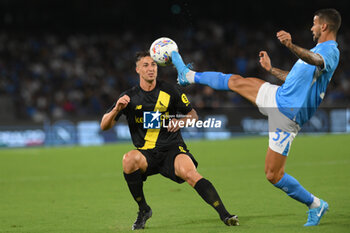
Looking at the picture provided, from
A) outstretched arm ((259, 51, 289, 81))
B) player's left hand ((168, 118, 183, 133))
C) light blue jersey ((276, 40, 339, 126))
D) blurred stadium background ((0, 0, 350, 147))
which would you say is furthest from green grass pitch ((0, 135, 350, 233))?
blurred stadium background ((0, 0, 350, 147))

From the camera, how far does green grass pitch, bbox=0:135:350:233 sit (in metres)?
6.26

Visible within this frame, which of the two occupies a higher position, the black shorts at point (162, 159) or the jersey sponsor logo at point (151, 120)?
the jersey sponsor logo at point (151, 120)

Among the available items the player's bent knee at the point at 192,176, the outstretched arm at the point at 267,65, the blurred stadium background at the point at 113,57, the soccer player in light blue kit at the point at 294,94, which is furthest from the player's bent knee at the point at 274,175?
the blurred stadium background at the point at 113,57

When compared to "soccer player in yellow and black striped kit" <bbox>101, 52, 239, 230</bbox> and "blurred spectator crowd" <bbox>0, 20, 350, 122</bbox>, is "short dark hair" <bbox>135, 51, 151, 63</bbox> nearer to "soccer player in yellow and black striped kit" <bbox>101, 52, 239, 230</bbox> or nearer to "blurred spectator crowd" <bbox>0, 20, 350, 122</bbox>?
"soccer player in yellow and black striped kit" <bbox>101, 52, 239, 230</bbox>

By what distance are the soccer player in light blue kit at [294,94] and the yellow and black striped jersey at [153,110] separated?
757 millimetres

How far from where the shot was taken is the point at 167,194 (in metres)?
8.78

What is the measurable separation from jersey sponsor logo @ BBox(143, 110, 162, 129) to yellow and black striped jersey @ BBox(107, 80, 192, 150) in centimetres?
2

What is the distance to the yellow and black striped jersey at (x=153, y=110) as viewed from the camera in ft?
21.0

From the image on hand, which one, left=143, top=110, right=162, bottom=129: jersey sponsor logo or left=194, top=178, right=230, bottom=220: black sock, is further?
left=143, top=110, right=162, bottom=129: jersey sponsor logo

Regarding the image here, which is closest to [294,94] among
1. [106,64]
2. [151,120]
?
[151,120]

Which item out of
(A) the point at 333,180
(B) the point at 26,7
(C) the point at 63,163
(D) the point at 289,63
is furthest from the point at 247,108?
(B) the point at 26,7

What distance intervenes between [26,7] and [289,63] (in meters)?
12.3

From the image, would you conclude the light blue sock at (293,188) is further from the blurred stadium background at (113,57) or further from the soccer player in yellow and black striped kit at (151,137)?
the blurred stadium background at (113,57)

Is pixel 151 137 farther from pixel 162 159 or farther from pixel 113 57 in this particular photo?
pixel 113 57
